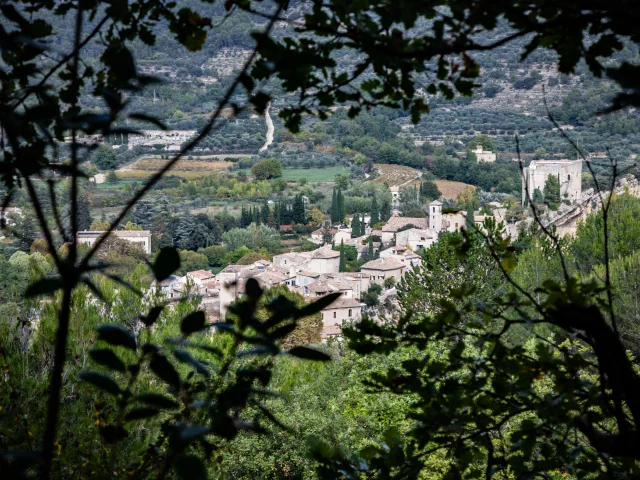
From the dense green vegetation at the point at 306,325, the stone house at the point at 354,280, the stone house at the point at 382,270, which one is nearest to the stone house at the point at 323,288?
the stone house at the point at 354,280

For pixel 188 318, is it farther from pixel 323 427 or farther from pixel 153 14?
pixel 323 427

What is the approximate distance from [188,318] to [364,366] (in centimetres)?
785

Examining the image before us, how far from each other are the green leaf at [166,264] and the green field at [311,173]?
6539cm

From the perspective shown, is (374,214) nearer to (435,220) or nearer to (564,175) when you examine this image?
(435,220)

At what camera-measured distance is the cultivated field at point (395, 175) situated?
219 feet

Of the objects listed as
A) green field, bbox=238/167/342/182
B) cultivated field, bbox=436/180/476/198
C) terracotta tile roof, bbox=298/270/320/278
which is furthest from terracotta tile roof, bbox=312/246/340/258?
green field, bbox=238/167/342/182

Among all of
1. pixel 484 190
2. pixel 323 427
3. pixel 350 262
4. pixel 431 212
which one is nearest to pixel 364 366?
pixel 323 427

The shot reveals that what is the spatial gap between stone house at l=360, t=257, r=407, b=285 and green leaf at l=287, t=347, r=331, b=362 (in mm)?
36519

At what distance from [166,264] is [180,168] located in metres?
69.8

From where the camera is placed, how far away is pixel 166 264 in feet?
2.83

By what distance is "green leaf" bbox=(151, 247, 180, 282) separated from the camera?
33.8 inches

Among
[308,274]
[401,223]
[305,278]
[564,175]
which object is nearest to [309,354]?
[305,278]

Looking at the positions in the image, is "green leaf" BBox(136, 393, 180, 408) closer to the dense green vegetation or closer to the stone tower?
the dense green vegetation

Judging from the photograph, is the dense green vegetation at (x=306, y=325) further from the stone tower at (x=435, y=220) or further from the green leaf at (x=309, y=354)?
the stone tower at (x=435, y=220)
